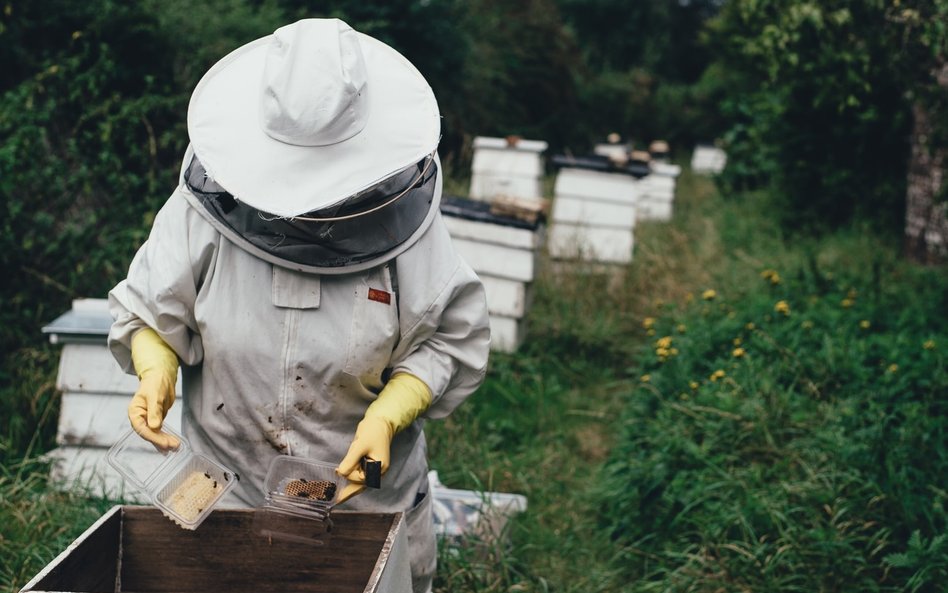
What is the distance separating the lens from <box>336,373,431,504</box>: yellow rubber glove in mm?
2178

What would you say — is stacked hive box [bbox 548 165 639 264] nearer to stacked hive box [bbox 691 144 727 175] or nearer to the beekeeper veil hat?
the beekeeper veil hat

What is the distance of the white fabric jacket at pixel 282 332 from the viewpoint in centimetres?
227

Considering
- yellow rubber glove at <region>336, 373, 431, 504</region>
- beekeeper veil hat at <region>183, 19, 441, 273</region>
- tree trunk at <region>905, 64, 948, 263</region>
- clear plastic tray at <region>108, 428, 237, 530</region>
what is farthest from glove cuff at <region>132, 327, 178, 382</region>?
tree trunk at <region>905, 64, 948, 263</region>

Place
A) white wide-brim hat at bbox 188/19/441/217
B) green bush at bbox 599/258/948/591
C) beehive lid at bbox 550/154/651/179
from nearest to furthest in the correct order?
white wide-brim hat at bbox 188/19/441/217 → green bush at bbox 599/258/948/591 → beehive lid at bbox 550/154/651/179

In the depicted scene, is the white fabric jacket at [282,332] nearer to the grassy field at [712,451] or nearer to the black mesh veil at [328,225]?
the black mesh veil at [328,225]

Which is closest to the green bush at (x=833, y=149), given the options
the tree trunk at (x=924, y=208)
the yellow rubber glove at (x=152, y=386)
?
the tree trunk at (x=924, y=208)

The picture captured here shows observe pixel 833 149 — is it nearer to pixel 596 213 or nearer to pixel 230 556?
pixel 596 213

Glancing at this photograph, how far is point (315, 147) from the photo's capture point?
213 cm

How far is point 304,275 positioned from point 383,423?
401 millimetres

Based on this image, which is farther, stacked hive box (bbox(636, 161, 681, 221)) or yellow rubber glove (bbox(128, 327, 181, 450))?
stacked hive box (bbox(636, 161, 681, 221))

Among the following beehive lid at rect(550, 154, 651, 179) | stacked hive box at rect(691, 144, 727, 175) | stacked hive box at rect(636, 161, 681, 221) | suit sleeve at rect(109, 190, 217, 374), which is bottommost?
stacked hive box at rect(691, 144, 727, 175)

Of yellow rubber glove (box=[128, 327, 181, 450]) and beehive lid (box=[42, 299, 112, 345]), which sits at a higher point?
yellow rubber glove (box=[128, 327, 181, 450])

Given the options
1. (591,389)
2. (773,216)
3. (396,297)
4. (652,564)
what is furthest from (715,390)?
(773,216)

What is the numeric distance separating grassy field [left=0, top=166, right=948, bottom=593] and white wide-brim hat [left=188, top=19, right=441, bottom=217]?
169 centimetres
